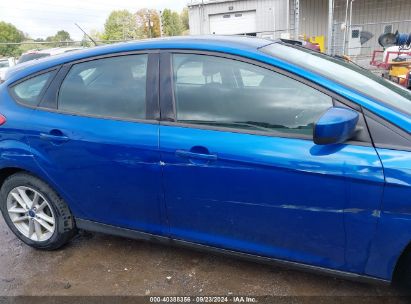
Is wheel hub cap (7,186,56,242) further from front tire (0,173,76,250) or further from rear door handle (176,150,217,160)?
rear door handle (176,150,217,160)

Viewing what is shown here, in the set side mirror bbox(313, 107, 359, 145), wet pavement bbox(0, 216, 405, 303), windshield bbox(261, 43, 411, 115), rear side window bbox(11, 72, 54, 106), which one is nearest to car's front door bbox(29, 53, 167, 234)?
rear side window bbox(11, 72, 54, 106)

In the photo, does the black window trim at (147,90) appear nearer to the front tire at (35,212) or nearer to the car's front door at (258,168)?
the car's front door at (258,168)

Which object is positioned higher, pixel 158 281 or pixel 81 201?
pixel 81 201

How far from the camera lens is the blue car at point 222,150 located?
1.88 metres

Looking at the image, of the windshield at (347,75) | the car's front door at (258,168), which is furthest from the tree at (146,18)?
the car's front door at (258,168)

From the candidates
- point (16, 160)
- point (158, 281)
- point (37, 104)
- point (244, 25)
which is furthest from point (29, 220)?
point (244, 25)

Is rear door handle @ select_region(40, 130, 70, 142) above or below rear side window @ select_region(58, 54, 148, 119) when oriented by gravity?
below

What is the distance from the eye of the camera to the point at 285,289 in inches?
95.8

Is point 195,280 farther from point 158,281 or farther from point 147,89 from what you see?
point 147,89

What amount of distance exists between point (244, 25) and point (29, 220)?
65.4ft

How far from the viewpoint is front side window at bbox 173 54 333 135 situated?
6.71 feet

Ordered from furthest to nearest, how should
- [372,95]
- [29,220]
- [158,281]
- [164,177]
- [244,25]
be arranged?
[244,25]
[29,220]
[158,281]
[164,177]
[372,95]

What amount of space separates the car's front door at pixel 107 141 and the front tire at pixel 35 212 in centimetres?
15

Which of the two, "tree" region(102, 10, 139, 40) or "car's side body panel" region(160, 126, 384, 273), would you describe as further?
"tree" region(102, 10, 139, 40)
